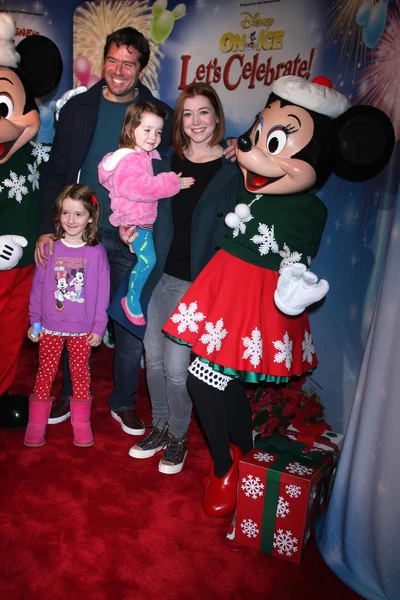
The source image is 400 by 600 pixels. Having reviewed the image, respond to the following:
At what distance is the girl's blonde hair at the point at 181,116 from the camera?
2.37 meters

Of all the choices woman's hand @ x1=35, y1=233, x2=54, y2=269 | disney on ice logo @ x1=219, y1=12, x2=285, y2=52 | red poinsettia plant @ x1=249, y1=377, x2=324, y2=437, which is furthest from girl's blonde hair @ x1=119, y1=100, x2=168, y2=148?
red poinsettia plant @ x1=249, y1=377, x2=324, y2=437

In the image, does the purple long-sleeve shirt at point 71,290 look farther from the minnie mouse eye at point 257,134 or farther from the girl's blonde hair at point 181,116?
the minnie mouse eye at point 257,134

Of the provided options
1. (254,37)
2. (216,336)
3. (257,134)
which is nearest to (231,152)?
(257,134)

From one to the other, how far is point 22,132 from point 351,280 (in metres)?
1.79

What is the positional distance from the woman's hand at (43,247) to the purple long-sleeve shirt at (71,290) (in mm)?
22

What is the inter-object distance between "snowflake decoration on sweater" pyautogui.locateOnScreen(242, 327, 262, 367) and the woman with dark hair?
0.43 meters

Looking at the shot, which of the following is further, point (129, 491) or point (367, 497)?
point (129, 491)

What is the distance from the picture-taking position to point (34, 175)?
275 cm

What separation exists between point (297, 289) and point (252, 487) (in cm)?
81

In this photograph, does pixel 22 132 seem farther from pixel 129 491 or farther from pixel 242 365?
pixel 129 491

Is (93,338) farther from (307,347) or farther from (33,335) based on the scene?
(307,347)

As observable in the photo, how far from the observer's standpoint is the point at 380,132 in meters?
2.06

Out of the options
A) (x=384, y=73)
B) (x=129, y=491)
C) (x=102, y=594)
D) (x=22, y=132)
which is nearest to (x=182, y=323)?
(x=129, y=491)

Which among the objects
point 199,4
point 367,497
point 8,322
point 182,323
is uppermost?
point 199,4
